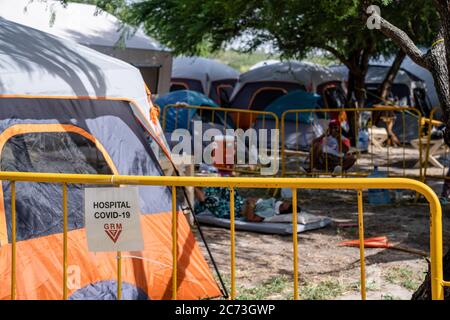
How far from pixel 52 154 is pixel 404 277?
345 centimetres

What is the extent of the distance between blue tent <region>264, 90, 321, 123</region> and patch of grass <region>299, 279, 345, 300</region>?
12.1m

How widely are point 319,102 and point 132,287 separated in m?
14.9

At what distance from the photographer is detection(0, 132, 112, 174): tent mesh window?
5250mm

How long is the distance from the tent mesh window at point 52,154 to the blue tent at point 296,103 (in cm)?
1304

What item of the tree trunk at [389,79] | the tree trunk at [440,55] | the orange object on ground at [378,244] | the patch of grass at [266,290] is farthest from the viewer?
the tree trunk at [389,79]

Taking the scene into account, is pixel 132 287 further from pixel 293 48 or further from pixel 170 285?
pixel 293 48

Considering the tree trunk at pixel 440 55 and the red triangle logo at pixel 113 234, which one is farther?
the tree trunk at pixel 440 55

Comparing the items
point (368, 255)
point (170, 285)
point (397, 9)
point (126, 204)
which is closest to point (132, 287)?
point (170, 285)

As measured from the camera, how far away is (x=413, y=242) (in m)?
8.17

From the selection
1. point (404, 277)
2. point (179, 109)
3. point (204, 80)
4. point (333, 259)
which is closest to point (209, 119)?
point (179, 109)

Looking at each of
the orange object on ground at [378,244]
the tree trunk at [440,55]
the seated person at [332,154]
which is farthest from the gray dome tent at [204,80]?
the tree trunk at [440,55]

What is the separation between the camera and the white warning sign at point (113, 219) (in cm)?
384

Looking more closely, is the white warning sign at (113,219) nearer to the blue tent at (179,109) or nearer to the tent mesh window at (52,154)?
the tent mesh window at (52,154)

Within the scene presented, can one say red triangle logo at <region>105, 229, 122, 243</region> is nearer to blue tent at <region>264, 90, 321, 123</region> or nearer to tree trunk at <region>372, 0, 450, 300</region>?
tree trunk at <region>372, 0, 450, 300</region>
